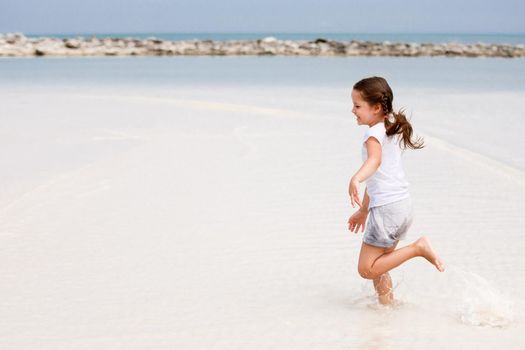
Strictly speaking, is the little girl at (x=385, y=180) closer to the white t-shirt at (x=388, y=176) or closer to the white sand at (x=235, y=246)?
the white t-shirt at (x=388, y=176)

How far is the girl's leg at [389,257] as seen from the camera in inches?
140

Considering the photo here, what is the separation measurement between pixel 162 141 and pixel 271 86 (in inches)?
395

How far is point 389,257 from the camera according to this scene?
11.8 ft

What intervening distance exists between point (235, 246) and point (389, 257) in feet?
5.22

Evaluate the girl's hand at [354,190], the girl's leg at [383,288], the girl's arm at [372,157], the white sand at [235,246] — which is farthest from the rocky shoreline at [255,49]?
the girl's hand at [354,190]

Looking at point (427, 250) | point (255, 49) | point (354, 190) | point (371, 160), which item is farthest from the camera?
point (255, 49)

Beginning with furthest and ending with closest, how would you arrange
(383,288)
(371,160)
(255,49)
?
(255,49), (383,288), (371,160)

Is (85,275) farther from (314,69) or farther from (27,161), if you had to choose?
(314,69)

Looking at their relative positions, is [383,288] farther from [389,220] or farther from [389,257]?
Result: [389,220]

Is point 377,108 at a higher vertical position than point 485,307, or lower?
higher

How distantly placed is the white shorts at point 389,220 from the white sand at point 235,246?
445 millimetres

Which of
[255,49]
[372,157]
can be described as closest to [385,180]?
[372,157]

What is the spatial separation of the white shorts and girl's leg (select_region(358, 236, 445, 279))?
0.06 meters

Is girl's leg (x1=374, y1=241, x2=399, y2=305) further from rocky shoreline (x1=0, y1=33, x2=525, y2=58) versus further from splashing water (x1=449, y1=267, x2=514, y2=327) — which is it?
rocky shoreline (x1=0, y1=33, x2=525, y2=58)
